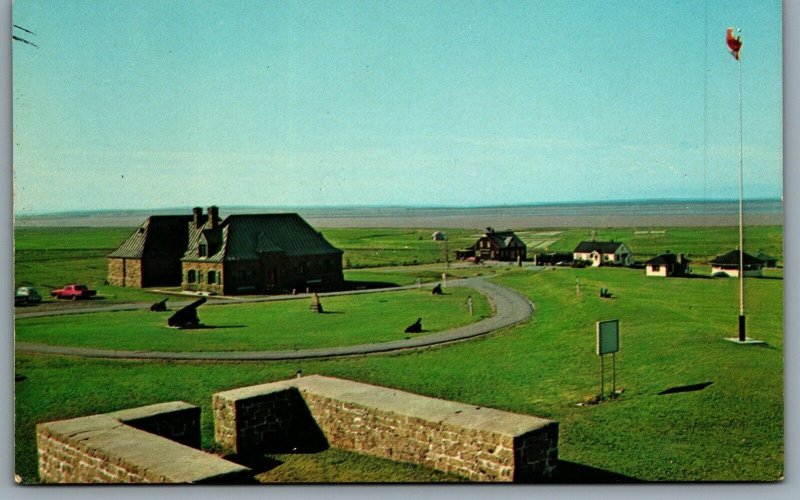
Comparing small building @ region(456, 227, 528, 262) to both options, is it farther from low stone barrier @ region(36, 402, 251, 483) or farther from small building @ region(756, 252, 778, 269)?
low stone barrier @ region(36, 402, 251, 483)

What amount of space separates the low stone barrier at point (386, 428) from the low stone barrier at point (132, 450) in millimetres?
553

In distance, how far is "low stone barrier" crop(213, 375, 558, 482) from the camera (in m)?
7.39

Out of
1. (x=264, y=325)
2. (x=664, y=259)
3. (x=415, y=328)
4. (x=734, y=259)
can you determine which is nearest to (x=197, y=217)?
(x=264, y=325)

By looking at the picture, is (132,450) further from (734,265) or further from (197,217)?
(734,265)

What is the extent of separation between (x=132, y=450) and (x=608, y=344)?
5.04 meters

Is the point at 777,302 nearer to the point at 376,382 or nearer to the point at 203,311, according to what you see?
the point at 376,382

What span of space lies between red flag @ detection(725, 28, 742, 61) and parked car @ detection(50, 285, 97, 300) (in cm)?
795

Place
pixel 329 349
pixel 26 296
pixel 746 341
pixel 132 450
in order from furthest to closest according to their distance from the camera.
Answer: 1. pixel 329 349
2. pixel 26 296
3. pixel 746 341
4. pixel 132 450

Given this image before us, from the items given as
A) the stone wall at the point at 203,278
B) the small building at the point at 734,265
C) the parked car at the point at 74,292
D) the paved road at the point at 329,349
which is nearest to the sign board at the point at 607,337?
the paved road at the point at 329,349

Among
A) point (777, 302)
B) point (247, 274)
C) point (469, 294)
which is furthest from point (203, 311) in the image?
point (777, 302)

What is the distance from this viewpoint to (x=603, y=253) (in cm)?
1017

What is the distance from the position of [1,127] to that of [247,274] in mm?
3286

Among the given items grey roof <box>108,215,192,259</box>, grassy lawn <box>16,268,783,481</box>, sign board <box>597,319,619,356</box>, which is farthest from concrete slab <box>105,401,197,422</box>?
sign board <box>597,319,619,356</box>

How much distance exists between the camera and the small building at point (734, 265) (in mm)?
9164
